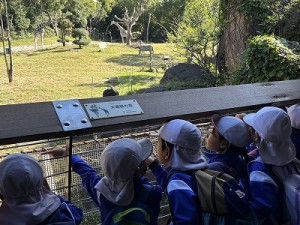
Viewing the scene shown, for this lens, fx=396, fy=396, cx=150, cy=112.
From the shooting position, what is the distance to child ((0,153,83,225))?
0.84 m

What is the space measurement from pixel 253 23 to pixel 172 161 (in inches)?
228

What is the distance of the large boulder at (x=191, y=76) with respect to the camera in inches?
293

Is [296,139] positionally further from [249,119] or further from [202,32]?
[202,32]

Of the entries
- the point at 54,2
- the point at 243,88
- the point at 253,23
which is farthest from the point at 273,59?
the point at 54,2

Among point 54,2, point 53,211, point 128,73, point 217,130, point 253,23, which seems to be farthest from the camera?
point 54,2

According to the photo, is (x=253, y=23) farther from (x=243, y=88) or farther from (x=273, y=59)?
(x=243, y=88)

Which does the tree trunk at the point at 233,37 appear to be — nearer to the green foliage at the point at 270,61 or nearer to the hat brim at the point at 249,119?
the green foliage at the point at 270,61

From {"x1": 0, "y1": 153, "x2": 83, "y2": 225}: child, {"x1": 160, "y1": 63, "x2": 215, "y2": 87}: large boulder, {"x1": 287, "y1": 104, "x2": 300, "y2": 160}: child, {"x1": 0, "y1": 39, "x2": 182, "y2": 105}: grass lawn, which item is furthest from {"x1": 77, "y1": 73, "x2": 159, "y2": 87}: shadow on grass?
{"x1": 0, "y1": 153, "x2": 83, "y2": 225}: child

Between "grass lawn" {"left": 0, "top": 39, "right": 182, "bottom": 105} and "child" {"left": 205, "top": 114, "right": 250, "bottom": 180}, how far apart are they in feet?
27.1

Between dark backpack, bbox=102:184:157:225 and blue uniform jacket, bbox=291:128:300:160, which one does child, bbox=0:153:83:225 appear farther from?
blue uniform jacket, bbox=291:128:300:160

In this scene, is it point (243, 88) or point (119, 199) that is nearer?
point (119, 199)

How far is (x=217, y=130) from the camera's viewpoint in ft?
3.96

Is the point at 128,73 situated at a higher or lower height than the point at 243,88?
lower

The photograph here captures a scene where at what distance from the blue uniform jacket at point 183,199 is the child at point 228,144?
7.1 inches
